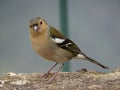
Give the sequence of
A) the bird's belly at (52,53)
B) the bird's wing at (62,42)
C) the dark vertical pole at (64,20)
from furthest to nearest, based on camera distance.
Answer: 1. the dark vertical pole at (64,20)
2. the bird's wing at (62,42)
3. the bird's belly at (52,53)

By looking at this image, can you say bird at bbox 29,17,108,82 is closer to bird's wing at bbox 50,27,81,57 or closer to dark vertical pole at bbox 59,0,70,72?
bird's wing at bbox 50,27,81,57

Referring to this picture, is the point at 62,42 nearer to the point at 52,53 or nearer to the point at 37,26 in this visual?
the point at 52,53

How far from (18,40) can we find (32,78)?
358cm

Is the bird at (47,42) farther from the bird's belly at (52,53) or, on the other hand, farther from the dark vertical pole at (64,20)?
the dark vertical pole at (64,20)

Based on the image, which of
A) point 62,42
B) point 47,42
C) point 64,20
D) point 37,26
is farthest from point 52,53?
point 64,20

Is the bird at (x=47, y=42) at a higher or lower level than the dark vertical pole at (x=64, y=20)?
higher

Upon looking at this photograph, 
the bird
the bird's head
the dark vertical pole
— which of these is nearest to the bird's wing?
the bird

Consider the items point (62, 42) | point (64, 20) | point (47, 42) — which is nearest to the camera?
point (47, 42)

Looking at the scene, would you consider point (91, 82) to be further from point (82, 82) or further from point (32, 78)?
point (32, 78)

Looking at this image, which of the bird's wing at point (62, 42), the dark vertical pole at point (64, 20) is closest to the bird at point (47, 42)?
the bird's wing at point (62, 42)

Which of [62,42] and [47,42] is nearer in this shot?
[47,42]

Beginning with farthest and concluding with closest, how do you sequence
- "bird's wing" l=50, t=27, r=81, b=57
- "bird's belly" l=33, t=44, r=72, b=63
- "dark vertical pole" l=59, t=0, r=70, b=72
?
"dark vertical pole" l=59, t=0, r=70, b=72 < "bird's wing" l=50, t=27, r=81, b=57 < "bird's belly" l=33, t=44, r=72, b=63

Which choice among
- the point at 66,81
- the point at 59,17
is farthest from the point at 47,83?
the point at 59,17

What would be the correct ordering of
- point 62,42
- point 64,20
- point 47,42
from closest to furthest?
point 47,42, point 62,42, point 64,20
